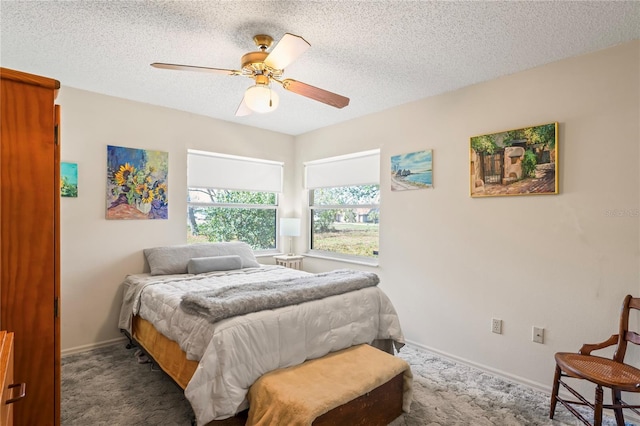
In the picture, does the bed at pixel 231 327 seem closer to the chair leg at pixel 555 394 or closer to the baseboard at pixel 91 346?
the baseboard at pixel 91 346

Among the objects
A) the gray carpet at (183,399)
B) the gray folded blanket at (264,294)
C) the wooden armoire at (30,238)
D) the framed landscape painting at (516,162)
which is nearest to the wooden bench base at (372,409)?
the gray carpet at (183,399)

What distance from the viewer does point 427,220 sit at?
3238mm

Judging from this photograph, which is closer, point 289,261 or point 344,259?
point 344,259

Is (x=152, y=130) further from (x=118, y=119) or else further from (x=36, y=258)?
(x=36, y=258)

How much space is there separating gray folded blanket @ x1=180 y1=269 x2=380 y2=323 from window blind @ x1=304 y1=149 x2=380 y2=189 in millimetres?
1500

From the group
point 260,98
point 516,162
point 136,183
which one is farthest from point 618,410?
point 136,183

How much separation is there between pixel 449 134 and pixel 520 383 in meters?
2.13

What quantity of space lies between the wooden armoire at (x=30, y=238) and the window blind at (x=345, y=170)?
9.81 feet

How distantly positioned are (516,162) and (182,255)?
3179 millimetres

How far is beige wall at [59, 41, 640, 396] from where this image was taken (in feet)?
7.38

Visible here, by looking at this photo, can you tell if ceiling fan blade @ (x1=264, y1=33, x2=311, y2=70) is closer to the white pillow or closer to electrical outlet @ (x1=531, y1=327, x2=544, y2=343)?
the white pillow

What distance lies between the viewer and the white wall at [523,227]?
2.22m

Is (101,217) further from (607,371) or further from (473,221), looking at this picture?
(607,371)

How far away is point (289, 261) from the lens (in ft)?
14.3
